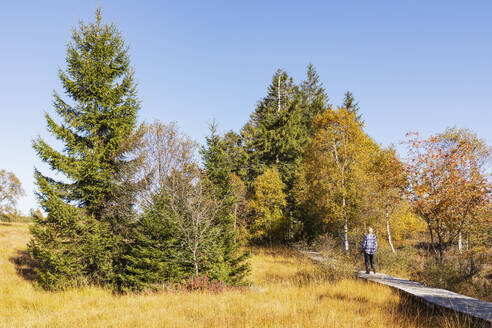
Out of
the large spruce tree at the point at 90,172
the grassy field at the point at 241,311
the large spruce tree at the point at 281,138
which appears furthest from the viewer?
the large spruce tree at the point at 281,138

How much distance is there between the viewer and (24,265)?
592 inches

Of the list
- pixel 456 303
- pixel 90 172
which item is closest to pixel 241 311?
pixel 456 303

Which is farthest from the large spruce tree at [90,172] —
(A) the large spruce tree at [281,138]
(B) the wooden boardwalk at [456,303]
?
(A) the large spruce tree at [281,138]

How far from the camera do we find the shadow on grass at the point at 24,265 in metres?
13.4

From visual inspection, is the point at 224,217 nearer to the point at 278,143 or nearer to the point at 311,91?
the point at 278,143

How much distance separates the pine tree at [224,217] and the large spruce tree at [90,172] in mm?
4207

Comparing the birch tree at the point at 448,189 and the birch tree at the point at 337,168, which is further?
the birch tree at the point at 337,168

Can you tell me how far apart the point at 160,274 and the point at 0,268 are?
9.88 meters

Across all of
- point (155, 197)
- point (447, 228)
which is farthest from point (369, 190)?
point (155, 197)

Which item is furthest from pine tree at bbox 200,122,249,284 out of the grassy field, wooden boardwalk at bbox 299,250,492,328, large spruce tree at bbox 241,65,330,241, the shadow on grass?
large spruce tree at bbox 241,65,330,241

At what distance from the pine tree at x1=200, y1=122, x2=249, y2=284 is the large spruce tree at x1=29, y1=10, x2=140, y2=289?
4.21 m

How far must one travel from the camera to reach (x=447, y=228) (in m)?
14.6

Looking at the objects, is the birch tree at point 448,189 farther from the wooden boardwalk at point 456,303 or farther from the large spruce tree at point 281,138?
the large spruce tree at point 281,138

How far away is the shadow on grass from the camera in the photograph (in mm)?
13416
